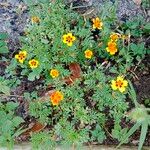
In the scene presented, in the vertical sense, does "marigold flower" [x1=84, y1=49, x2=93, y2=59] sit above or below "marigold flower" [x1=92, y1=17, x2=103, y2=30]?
below

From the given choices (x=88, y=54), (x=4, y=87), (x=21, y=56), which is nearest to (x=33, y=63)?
(x=21, y=56)

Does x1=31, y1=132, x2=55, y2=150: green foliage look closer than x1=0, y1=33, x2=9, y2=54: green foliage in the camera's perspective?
Yes

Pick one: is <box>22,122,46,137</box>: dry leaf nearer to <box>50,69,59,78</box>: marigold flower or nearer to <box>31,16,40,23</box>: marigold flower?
<box>50,69,59,78</box>: marigold flower

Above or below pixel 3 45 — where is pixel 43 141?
below

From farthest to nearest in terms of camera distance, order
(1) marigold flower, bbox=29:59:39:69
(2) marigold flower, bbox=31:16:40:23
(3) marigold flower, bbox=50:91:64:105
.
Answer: (2) marigold flower, bbox=31:16:40:23 → (1) marigold flower, bbox=29:59:39:69 → (3) marigold flower, bbox=50:91:64:105

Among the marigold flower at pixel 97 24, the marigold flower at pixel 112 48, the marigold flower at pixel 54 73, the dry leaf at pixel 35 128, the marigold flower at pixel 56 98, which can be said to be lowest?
the dry leaf at pixel 35 128

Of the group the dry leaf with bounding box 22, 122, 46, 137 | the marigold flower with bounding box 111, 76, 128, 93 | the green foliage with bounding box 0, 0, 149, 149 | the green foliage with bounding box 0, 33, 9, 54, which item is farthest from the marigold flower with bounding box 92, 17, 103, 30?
the dry leaf with bounding box 22, 122, 46, 137

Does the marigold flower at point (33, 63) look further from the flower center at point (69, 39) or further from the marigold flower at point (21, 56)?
the flower center at point (69, 39)

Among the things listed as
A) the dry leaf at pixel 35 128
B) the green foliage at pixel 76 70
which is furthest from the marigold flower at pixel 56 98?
the dry leaf at pixel 35 128

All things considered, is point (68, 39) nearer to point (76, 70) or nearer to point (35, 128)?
point (76, 70)

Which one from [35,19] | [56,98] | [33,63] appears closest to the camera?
[56,98]

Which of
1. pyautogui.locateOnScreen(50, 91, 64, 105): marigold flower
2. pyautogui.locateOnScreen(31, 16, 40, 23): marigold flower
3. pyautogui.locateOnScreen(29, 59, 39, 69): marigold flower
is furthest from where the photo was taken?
pyautogui.locateOnScreen(31, 16, 40, 23): marigold flower
